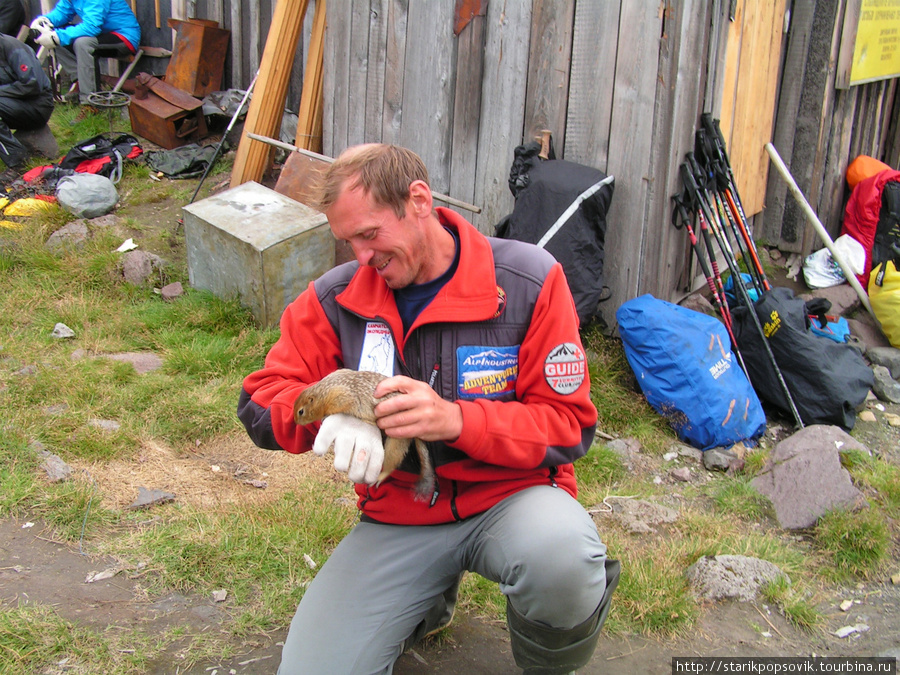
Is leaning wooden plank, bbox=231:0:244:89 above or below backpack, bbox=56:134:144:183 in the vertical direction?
above

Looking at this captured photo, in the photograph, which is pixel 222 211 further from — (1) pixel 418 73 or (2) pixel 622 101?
(2) pixel 622 101

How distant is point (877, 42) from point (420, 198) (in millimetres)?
6638

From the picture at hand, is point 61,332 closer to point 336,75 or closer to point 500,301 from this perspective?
point 336,75

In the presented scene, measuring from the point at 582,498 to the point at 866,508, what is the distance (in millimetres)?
1255

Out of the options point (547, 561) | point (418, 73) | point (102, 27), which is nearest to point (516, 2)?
point (418, 73)

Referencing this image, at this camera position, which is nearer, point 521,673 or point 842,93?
point 521,673

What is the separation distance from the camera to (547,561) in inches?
77.2

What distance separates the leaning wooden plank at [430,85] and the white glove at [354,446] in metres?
3.69

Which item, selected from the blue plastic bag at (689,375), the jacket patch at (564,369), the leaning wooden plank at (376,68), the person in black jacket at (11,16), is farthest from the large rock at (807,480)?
the person in black jacket at (11,16)

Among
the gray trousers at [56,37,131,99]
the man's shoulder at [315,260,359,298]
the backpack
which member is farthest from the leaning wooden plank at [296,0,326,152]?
the man's shoulder at [315,260,359,298]

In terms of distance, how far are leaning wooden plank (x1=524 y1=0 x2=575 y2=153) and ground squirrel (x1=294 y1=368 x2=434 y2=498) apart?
10.4ft

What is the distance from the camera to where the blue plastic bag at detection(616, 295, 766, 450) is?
412 cm

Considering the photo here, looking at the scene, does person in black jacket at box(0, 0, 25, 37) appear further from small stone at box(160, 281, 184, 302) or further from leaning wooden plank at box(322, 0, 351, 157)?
small stone at box(160, 281, 184, 302)

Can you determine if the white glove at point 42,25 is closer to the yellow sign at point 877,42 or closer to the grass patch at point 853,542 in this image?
the yellow sign at point 877,42
